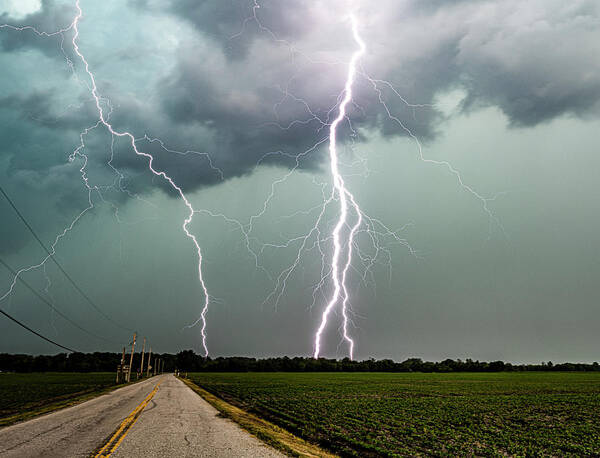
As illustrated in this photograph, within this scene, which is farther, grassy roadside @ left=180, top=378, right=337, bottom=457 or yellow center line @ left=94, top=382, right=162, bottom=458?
grassy roadside @ left=180, top=378, right=337, bottom=457

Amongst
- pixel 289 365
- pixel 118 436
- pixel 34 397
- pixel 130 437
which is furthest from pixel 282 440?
pixel 289 365

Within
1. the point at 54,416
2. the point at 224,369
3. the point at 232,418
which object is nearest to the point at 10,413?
the point at 54,416

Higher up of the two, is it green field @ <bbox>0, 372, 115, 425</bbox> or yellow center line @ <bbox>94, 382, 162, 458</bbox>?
yellow center line @ <bbox>94, 382, 162, 458</bbox>

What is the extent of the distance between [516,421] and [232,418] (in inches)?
461

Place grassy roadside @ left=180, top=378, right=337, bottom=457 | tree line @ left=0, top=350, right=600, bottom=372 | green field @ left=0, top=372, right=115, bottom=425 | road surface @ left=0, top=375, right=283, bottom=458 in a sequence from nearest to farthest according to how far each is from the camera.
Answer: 1. road surface @ left=0, top=375, right=283, bottom=458
2. grassy roadside @ left=180, top=378, right=337, bottom=457
3. green field @ left=0, top=372, right=115, bottom=425
4. tree line @ left=0, top=350, right=600, bottom=372

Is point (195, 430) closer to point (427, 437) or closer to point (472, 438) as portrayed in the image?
point (427, 437)

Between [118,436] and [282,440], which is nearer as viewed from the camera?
[118,436]

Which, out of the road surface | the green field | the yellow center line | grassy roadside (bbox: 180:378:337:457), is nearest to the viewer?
the yellow center line

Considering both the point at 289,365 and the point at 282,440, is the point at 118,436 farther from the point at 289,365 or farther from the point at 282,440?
the point at 289,365

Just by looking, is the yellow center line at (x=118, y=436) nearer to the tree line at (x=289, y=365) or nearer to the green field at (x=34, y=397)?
the green field at (x=34, y=397)

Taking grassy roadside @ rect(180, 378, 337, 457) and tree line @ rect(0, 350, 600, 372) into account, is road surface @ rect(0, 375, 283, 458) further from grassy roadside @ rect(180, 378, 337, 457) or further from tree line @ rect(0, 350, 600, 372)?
tree line @ rect(0, 350, 600, 372)

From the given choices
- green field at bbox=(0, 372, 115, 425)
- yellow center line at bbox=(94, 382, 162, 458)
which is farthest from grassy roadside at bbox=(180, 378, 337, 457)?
green field at bbox=(0, 372, 115, 425)

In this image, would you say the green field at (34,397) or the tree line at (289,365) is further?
the tree line at (289,365)

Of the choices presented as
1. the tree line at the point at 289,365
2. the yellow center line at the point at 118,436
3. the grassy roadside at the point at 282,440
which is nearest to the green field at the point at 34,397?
the yellow center line at the point at 118,436
